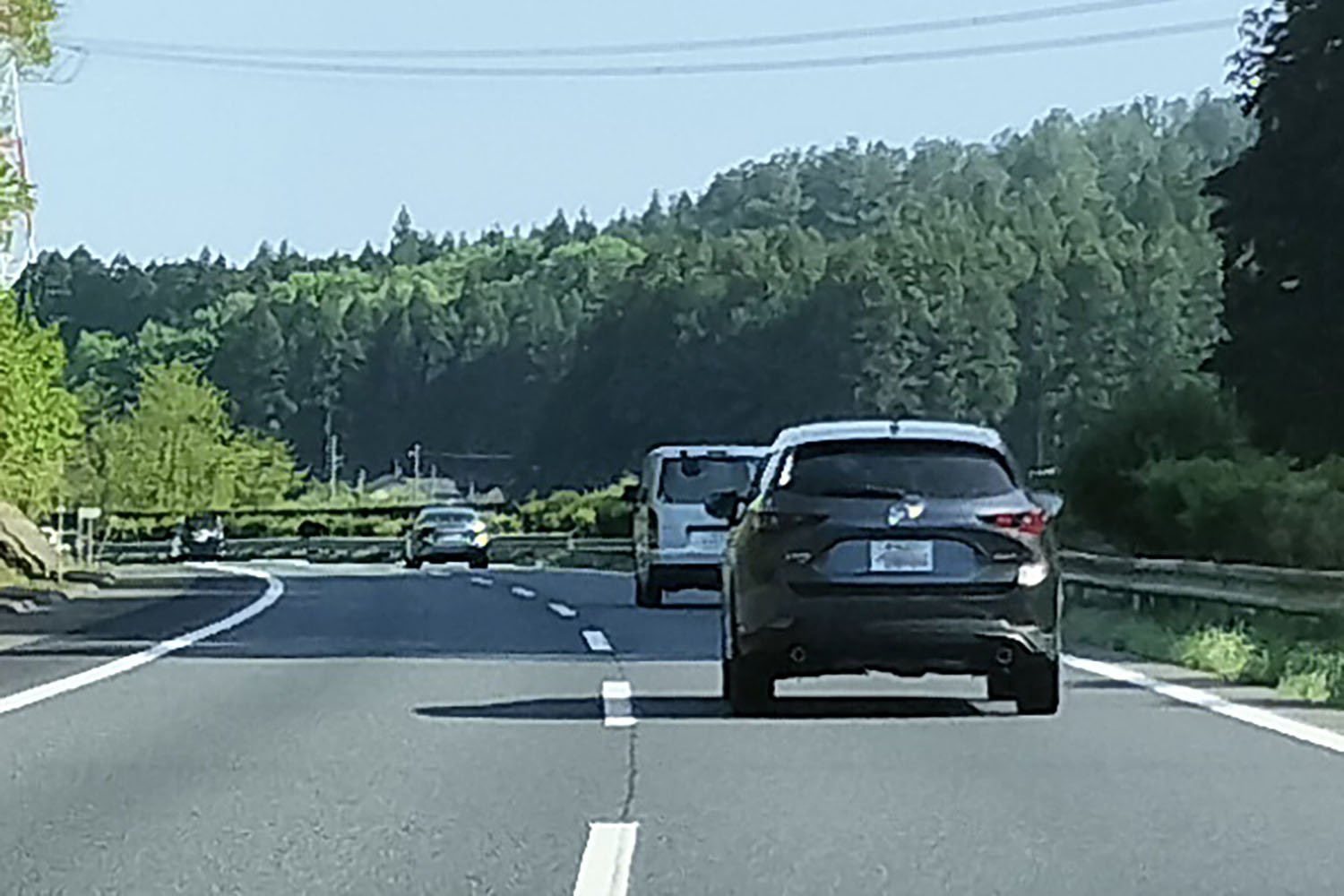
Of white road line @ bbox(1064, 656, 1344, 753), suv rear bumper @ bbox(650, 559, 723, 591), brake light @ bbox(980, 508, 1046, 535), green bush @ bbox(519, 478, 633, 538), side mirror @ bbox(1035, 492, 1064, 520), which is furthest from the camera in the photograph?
green bush @ bbox(519, 478, 633, 538)

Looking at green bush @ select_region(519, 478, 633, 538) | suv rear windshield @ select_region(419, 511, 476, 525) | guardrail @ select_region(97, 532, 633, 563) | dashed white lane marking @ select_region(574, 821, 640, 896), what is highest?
dashed white lane marking @ select_region(574, 821, 640, 896)

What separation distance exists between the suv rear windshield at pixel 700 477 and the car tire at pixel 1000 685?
53.9ft

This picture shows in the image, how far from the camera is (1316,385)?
42906 mm

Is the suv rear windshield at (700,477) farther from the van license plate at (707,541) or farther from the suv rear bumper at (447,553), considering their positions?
the suv rear bumper at (447,553)

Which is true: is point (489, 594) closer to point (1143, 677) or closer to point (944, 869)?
point (1143, 677)

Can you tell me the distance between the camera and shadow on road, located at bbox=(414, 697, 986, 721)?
49.1 ft

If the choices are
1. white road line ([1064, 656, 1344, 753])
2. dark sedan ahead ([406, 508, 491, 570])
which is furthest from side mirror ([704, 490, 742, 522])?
dark sedan ahead ([406, 508, 491, 570])

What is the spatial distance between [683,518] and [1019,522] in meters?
17.9

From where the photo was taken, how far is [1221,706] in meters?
15.7

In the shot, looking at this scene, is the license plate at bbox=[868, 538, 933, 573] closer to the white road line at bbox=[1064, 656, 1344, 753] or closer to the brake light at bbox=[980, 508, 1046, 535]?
the brake light at bbox=[980, 508, 1046, 535]

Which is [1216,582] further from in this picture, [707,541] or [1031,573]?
[707,541]

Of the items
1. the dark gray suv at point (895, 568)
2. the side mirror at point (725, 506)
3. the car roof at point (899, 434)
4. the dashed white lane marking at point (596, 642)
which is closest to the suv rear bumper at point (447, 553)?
the dashed white lane marking at point (596, 642)

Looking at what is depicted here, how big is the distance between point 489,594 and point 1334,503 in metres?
12.3

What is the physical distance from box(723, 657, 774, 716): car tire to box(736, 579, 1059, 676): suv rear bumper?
229mm
